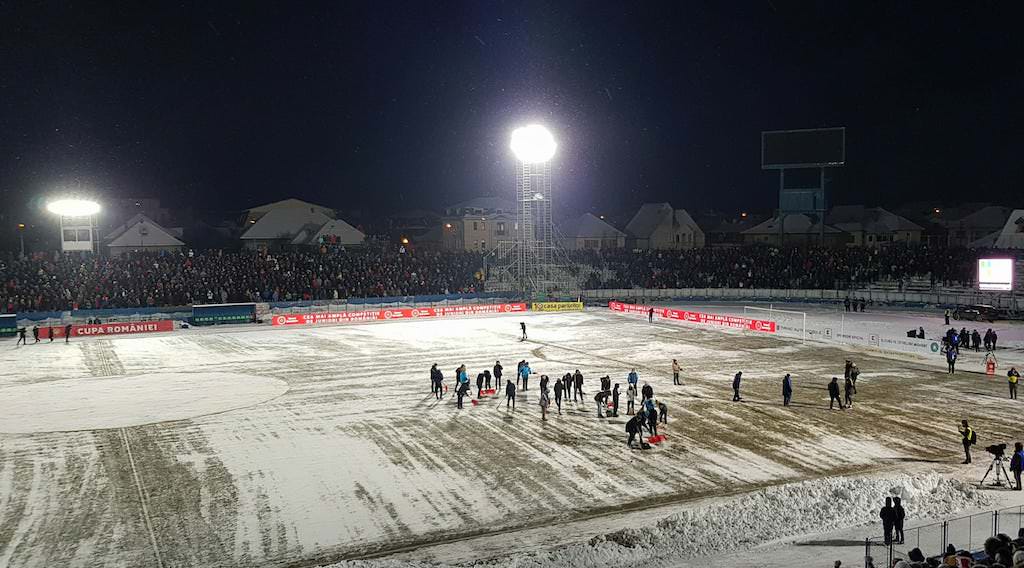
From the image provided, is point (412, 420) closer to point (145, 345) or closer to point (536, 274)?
point (145, 345)

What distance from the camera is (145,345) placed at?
42000mm

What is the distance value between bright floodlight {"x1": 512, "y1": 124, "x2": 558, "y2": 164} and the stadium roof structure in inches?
1770

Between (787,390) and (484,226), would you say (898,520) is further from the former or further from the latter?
(484,226)

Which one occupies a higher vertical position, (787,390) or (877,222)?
(877,222)

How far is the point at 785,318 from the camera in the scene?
1987 inches

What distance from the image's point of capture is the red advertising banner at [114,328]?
1772 inches

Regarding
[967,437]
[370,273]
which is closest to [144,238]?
[370,273]

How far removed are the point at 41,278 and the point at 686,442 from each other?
160ft

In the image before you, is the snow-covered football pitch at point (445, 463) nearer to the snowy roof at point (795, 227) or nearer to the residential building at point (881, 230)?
the snowy roof at point (795, 227)

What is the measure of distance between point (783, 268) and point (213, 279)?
5049cm

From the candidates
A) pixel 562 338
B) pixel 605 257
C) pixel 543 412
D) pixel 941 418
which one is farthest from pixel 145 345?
pixel 605 257

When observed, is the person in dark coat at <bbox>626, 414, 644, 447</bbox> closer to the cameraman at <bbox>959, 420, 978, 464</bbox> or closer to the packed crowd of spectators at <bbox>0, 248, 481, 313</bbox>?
the cameraman at <bbox>959, 420, 978, 464</bbox>

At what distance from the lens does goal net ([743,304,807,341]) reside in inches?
Result: 1697

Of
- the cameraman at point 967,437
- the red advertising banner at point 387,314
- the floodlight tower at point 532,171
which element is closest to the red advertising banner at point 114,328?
the red advertising banner at point 387,314
